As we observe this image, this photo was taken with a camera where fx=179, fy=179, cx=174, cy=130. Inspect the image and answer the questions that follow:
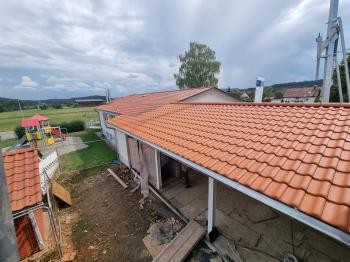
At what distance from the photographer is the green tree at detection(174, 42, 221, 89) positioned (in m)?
31.1

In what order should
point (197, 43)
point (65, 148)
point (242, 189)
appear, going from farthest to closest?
point (197, 43), point (65, 148), point (242, 189)

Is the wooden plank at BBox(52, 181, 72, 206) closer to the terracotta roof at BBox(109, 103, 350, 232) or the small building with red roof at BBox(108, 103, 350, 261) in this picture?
the small building with red roof at BBox(108, 103, 350, 261)

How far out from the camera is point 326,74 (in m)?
6.02

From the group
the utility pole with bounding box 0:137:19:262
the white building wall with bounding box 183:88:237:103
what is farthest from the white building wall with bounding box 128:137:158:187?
the white building wall with bounding box 183:88:237:103

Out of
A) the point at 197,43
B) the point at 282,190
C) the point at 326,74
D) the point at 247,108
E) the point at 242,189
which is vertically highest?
the point at 197,43

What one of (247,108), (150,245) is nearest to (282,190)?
(150,245)

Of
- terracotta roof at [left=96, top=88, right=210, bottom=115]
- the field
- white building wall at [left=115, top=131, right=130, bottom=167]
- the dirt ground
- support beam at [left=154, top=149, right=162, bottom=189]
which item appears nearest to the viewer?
the dirt ground

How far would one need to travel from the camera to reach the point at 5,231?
4.49 ft

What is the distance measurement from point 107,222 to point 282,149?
5.96m

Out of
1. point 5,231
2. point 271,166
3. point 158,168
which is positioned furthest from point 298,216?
point 158,168

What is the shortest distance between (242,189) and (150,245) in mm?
3590

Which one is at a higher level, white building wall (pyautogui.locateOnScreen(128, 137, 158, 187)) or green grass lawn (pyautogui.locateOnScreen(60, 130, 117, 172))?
white building wall (pyautogui.locateOnScreen(128, 137, 158, 187))

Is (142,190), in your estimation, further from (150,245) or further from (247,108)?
(247,108)

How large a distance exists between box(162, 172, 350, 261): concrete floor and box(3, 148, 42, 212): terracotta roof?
417cm
